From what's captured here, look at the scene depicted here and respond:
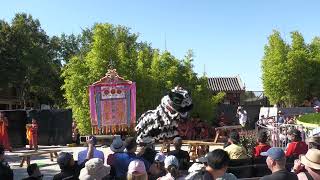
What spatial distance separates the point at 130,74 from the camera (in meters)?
26.4

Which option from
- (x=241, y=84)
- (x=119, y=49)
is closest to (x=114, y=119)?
(x=119, y=49)

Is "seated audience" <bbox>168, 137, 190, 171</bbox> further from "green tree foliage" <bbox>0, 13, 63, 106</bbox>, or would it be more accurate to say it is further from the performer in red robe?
"green tree foliage" <bbox>0, 13, 63, 106</bbox>

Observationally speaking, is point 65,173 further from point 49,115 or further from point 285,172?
point 49,115

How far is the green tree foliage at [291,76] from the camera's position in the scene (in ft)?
128

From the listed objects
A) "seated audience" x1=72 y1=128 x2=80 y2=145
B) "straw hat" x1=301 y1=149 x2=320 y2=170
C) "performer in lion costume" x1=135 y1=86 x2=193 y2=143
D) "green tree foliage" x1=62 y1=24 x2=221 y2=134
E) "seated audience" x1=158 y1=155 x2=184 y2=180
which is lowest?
"seated audience" x1=72 y1=128 x2=80 y2=145

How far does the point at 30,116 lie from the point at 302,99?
23389mm

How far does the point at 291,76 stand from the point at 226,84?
390 inches

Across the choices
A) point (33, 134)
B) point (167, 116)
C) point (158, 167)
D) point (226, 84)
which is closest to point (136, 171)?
point (158, 167)

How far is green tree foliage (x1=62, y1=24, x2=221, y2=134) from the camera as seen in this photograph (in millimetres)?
25156

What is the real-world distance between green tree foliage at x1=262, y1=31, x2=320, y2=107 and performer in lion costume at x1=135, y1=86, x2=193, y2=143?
25.1 metres

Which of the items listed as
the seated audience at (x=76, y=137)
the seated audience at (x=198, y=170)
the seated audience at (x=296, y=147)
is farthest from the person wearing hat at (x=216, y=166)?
the seated audience at (x=76, y=137)

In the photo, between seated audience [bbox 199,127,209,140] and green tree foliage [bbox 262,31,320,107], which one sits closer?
seated audience [bbox 199,127,209,140]

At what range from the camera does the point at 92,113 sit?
70.3ft

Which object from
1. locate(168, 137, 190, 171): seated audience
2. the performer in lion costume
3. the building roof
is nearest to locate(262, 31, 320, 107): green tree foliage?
the building roof
